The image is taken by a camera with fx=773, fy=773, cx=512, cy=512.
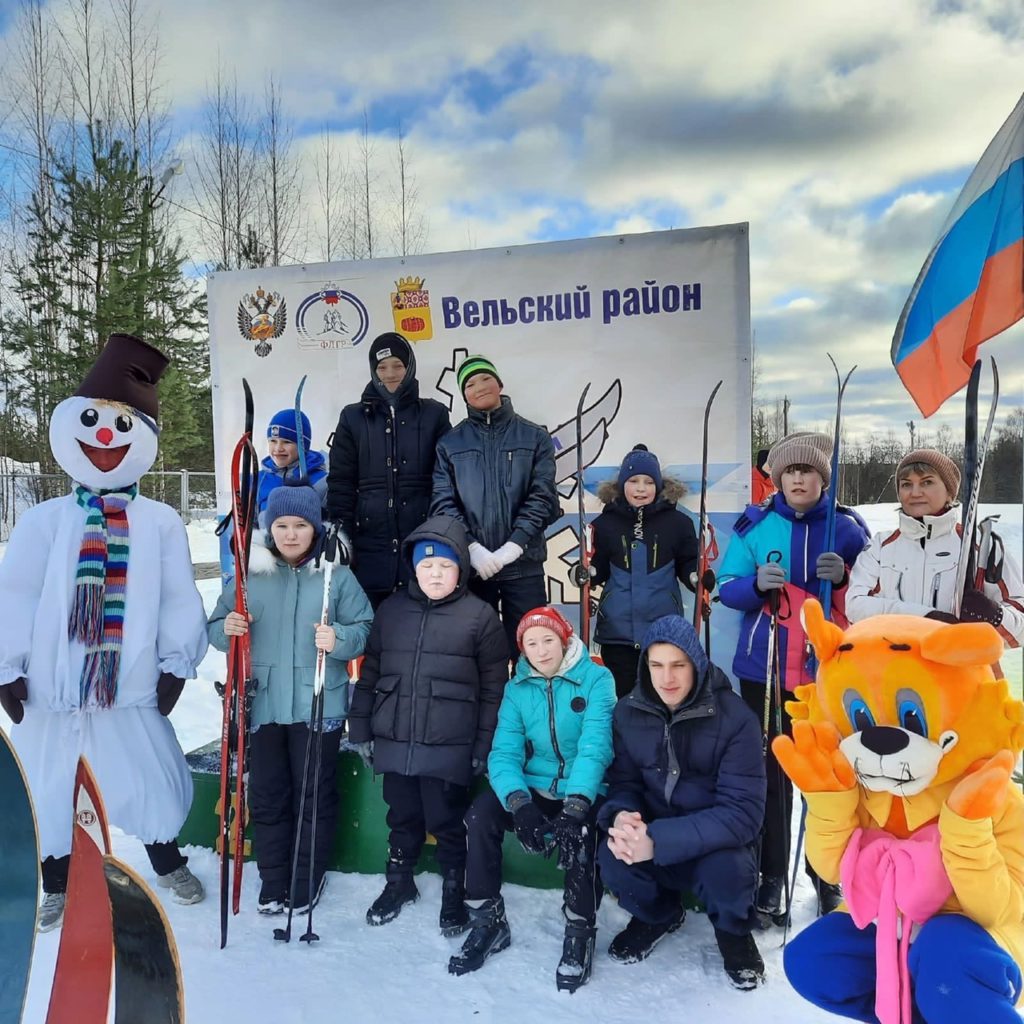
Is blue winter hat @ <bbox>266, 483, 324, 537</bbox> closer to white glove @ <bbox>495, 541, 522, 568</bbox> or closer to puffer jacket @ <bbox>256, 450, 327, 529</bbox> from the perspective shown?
white glove @ <bbox>495, 541, 522, 568</bbox>

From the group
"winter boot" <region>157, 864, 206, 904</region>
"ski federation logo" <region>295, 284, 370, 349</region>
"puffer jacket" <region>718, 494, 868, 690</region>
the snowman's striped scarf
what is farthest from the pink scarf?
"ski federation logo" <region>295, 284, 370, 349</region>

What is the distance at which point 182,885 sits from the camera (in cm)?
274

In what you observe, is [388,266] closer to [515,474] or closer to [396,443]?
[396,443]

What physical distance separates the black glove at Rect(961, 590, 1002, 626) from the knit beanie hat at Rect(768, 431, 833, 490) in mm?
633

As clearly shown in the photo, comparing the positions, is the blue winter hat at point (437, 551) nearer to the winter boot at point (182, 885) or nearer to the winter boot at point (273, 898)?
the winter boot at point (273, 898)

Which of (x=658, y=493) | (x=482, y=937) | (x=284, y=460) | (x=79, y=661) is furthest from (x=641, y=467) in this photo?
(x=79, y=661)

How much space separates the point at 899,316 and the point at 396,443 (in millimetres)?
1949

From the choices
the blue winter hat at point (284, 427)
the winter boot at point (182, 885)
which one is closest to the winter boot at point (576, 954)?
the winter boot at point (182, 885)

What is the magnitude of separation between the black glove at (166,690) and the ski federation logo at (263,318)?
2.40 meters

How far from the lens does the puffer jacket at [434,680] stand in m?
2.58

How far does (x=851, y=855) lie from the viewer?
1.72m

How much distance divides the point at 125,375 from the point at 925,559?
271 cm

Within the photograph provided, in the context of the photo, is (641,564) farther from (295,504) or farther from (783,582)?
(295,504)

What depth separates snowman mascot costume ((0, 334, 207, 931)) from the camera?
2.57 meters
